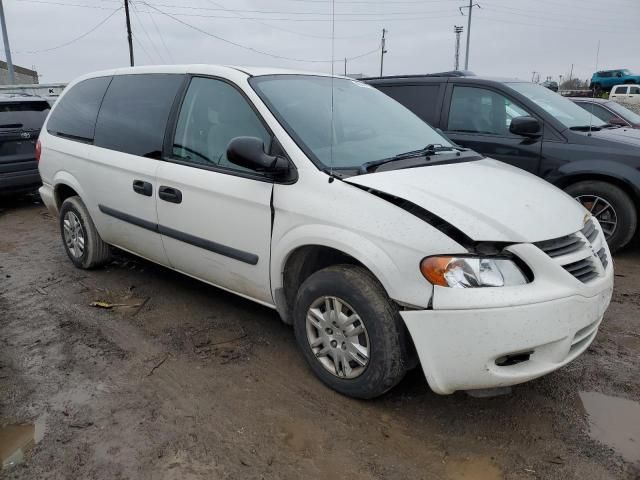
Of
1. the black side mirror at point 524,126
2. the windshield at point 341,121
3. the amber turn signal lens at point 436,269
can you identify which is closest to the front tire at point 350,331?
the amber turn signal lens at point 436,269

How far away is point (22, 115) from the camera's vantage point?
7.60m

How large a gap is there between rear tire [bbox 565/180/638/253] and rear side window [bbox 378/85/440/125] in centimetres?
167

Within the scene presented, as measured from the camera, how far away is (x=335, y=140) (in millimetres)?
3281

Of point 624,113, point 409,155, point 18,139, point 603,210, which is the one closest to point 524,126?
point 603,210

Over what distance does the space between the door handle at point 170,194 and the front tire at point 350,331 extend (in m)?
1.17

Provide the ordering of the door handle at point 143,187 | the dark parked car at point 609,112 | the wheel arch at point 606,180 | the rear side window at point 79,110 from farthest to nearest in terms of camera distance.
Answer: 1. the dark parked car at point 609,112
2. the wheel arch at point 606,180
3. the rear side window at point 79,110
4. the door handle at point 143,187

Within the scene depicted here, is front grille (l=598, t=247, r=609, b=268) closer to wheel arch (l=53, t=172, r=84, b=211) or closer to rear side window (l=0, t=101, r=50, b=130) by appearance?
wheel arch (l=53, t=172, r=84, b=211)

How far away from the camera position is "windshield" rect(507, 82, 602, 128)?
5.57m

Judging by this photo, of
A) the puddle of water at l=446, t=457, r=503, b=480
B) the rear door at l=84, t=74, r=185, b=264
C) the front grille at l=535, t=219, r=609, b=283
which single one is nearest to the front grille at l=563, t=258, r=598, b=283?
the front grille at l=535, t=219, r=609, b=283

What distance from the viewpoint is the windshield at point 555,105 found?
5566 millimetres

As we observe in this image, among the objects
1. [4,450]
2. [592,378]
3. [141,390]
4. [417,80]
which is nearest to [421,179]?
[592,378]

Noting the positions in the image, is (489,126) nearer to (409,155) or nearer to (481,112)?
(481,112)

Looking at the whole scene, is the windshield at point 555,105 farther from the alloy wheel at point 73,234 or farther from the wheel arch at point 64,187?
the alloy wheel at point 73,234

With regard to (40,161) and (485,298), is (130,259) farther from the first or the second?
(485,298)
